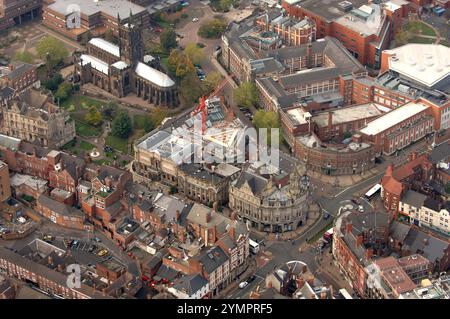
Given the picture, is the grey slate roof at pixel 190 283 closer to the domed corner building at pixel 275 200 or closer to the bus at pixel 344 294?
the bus at pixel 344 294

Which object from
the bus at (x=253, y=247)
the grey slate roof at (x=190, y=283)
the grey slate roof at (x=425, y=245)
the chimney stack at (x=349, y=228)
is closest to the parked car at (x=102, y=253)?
the grey slate roof at (x=190, y=283)

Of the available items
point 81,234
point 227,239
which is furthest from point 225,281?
point 81,234

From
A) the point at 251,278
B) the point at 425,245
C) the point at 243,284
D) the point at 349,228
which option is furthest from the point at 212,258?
the point at 425,245

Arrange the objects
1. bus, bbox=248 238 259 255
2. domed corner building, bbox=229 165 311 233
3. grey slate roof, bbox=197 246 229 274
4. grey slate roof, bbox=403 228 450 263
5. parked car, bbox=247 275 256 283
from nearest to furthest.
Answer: grey slate roof, bbox=197 246 229 274
grey slate roof, bbox=403 228 450 263
parked car, bbox=247 275 256 283
bus, bbox=248 238 259 255
domed corner building, bbox=229 165 311 233

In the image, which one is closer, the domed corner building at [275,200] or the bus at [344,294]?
the bus at [344,294]

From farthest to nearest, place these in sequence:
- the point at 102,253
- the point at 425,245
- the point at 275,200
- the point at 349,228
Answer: the point at 275,200, the point at 102,253, the point at 349,228, the point at 425,245

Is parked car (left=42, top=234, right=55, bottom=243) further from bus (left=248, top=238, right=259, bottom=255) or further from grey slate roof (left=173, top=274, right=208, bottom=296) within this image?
bus (left=248, top=238, right=259, bottom=255)

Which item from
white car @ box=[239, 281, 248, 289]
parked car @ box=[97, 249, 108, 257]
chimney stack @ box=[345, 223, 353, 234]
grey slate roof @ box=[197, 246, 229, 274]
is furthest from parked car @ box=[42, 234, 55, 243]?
chimney stack @ box=[345, 223, 353, 234]

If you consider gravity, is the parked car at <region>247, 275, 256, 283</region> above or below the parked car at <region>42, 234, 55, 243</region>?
below

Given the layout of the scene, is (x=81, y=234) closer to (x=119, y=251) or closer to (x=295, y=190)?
(x=119, y=251)

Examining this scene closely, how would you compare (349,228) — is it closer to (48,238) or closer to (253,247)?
(253,247)

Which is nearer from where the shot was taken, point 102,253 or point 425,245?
point 425,245
